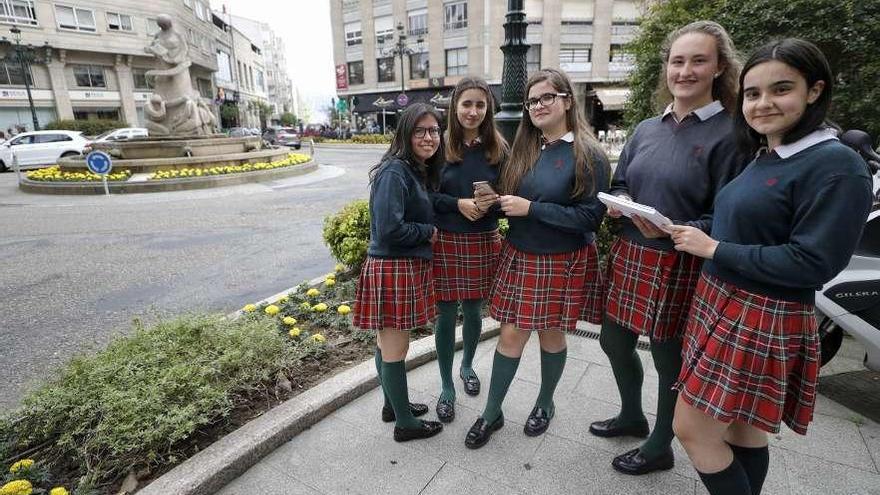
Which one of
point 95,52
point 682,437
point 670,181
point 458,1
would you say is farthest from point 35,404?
point 95,52

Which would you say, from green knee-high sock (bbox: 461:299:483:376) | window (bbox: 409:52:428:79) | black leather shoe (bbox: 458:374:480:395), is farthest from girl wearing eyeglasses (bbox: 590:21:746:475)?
window (bbox: 409:52:428:79)

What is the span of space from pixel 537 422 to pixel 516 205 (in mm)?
1278

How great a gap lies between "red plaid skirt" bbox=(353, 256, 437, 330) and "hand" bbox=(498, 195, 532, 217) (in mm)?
550

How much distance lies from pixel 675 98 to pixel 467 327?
1773 mm

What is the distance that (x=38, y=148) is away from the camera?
1720cm

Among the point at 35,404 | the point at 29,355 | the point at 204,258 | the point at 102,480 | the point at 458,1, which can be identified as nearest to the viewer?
the point at 102,480

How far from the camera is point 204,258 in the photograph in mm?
6551

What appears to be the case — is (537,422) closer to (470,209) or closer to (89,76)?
(470,209)

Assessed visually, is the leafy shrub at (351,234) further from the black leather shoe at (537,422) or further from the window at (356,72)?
the window at (356,72)

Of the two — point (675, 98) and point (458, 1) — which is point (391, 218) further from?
point (458, 1)

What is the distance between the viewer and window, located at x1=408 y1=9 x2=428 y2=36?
34031mm

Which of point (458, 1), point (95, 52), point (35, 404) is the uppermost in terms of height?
point (458, 1)

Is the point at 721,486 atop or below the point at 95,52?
below

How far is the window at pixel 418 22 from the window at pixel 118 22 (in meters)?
21.6
